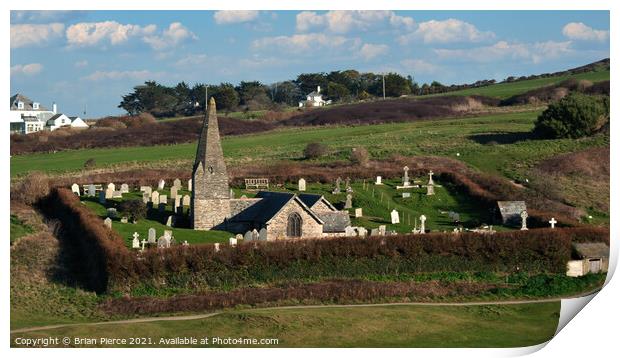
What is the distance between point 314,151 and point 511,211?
75.5ft

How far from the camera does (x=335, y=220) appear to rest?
54219 millimetres

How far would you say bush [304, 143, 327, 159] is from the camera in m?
76.9

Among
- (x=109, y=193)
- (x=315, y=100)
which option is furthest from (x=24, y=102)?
(x=109, y=193)

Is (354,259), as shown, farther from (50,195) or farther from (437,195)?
(50,195)

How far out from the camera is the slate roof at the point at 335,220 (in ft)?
176

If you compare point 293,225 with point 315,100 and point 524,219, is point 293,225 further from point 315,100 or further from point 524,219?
point 315,100

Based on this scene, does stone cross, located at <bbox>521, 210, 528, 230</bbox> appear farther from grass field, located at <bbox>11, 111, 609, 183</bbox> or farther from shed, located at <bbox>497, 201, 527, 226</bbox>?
grass field, located at <bbox>11, 111, 609, 183</bbox>

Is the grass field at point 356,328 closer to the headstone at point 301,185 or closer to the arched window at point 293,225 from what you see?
the arched window at point 293,225

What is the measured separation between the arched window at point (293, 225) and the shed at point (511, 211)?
434 inches

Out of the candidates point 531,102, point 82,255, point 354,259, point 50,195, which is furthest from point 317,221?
point 531,102

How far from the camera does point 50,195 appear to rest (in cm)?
6116

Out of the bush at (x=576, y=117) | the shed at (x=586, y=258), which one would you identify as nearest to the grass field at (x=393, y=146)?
the bush at (x=576, y=117)

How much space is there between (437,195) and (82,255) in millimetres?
22866

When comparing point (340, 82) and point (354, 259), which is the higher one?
point (340, 82)
